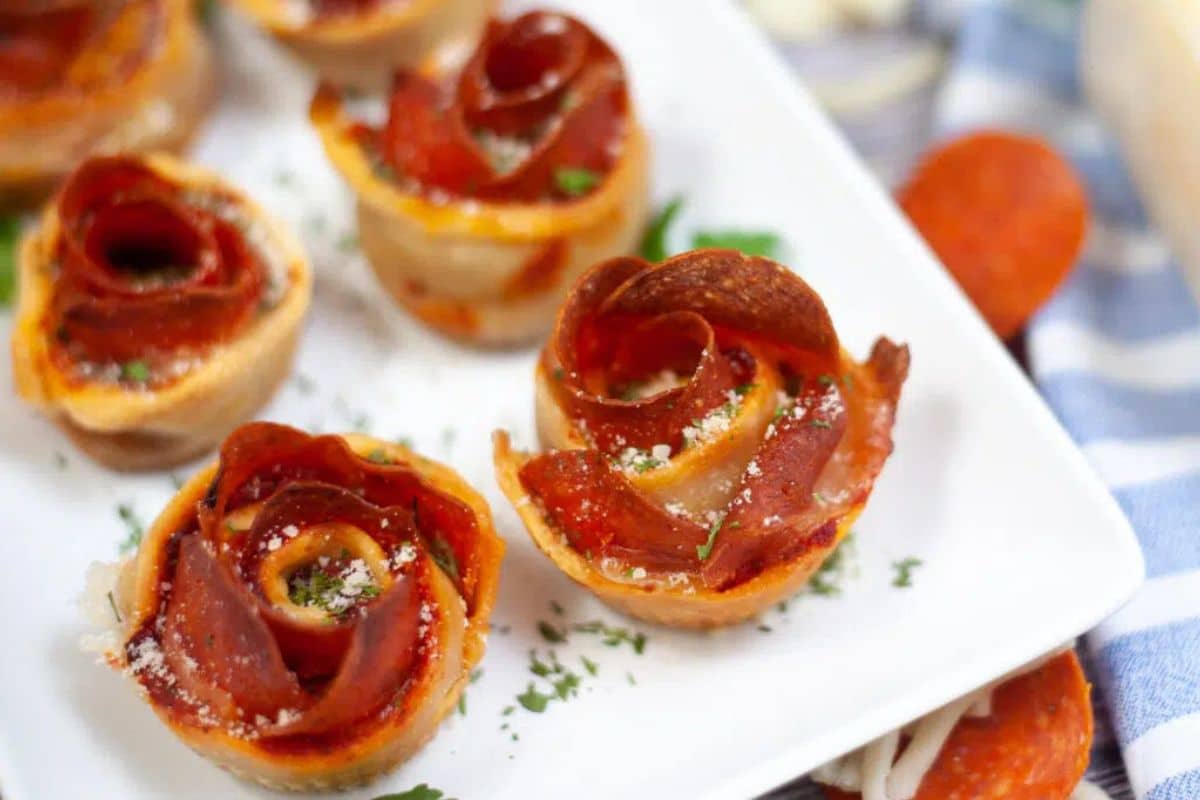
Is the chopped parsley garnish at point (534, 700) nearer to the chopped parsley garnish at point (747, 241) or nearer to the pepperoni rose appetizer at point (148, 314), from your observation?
the pepperoni rose appetizer at point (148, 314)

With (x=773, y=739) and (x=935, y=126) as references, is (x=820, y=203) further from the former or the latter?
(x=773, y=739)

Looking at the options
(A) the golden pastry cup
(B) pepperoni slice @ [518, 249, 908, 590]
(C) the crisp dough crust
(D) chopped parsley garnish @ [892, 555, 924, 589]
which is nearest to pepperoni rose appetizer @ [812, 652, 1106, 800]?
(D) chopped parsley garnish @ [892, 555, 924, 589]

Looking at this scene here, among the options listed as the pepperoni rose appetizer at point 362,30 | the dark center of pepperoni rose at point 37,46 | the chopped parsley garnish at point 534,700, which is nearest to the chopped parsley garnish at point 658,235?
the pepperoni rose appetizer at point 362,30

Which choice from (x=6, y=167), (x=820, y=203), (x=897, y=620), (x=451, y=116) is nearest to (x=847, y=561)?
(x=897, y=620)

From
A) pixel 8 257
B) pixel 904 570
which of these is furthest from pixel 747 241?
pixel 8 257

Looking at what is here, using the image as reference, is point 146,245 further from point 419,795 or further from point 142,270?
point 419,795
